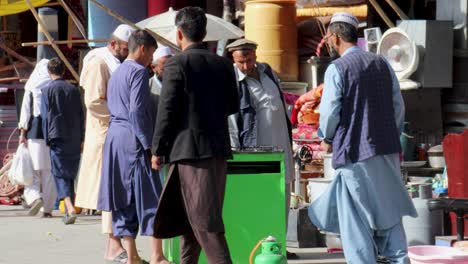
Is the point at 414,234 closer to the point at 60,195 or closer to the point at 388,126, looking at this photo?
the point at 388,126

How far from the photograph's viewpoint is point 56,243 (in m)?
11.1

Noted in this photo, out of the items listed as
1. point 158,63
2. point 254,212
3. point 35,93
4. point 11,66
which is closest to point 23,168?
point 35,93

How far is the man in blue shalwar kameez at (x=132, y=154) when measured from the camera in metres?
8.59

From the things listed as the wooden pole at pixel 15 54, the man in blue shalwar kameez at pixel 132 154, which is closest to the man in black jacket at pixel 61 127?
the wooden pole at pixel 15 54

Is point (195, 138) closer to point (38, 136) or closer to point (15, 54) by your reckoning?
point (38, 136)

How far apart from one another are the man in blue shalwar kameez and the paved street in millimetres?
1038

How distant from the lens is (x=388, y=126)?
7488 mm

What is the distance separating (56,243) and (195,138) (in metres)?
4.15

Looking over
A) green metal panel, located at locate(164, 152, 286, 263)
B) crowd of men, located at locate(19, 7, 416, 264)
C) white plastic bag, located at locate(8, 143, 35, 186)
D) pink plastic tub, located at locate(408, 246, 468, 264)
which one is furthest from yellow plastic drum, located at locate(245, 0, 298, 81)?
crowd of men, located at locate(19, 7, 416, 264)

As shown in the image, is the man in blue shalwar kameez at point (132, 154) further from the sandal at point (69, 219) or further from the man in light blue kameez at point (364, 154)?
the sandal at point (69, 219)

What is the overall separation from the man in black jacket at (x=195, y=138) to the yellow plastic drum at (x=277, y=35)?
6.06 metres

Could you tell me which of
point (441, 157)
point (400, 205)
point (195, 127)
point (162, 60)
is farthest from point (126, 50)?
point (441, 157)

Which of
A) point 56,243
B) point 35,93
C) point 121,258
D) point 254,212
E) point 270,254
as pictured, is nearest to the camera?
point 270,254

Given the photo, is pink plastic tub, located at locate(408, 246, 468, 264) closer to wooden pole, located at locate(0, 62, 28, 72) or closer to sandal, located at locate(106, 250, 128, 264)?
sandal, located at locate(106, 250, 128, 264)
